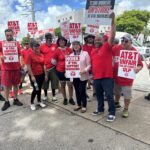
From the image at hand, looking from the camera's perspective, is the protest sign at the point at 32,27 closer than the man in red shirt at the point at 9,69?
No

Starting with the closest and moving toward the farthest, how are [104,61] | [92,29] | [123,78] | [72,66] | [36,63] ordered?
[104,61], [123,78], [72,66], [36,63], [92,29]

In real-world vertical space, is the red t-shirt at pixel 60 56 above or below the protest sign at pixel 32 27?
below

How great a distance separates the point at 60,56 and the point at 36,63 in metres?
0.58

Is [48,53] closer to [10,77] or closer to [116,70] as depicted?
[10,77]

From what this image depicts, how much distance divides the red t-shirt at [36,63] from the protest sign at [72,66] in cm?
67

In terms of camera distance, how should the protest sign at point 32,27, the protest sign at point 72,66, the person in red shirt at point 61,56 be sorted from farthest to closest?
the protest sign at point 32,27 → the person in red shirt at point 61,56 → the protest sign at point 72,66

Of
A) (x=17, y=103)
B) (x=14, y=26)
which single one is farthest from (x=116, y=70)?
(x=14, y=26)

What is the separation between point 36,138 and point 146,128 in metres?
1.98

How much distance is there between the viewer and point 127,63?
4.14 m

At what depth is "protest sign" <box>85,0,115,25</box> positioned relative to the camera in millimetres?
4711

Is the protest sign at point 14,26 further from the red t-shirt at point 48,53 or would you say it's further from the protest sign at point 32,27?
the red t-shirt at point 48,53

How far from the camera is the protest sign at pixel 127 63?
160 inches

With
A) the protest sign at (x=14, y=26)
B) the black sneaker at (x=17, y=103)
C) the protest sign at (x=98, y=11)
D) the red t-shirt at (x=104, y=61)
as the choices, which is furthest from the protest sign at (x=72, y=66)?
the protest sign at (x=14, y=26)

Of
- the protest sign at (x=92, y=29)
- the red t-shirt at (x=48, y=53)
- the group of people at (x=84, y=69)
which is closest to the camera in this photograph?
the group of people at (x=84, y=69)
